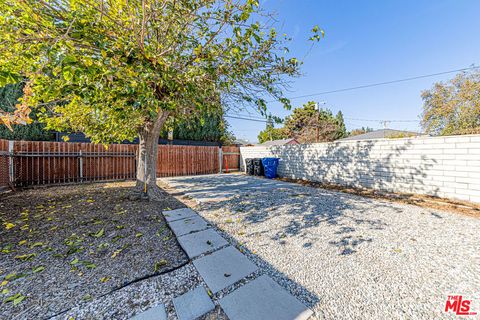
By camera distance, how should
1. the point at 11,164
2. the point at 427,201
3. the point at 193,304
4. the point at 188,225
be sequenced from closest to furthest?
the point at 193,304, the point at 188,225, the point at 427,201, the point at 11,164

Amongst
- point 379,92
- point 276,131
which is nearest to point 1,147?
point 379,92

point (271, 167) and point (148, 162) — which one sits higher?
point (148, 162)

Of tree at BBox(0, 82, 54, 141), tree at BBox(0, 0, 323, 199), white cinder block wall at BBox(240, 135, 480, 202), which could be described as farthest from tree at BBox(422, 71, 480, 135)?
tree at BBox(0, 82, 54, 141)

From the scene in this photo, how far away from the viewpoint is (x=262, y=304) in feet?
4.95

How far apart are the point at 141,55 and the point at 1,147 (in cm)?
638

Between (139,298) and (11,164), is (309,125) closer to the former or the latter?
(139,298)

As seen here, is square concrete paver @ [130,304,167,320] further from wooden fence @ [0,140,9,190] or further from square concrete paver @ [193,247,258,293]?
wooden fence @ [0,140,9,190]

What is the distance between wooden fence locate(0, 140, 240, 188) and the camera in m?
5.84

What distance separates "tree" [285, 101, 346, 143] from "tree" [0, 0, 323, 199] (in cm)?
1586

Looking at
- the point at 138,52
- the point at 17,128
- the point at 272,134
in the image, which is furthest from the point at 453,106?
the point at 17,128

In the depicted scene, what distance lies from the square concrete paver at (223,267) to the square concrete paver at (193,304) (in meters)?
0.11

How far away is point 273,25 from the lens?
3098mm

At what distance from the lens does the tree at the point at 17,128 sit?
928 centimetres
